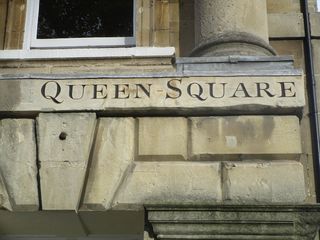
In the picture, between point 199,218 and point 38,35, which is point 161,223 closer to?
point 199,218

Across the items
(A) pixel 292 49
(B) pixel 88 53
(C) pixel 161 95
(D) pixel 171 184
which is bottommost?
(D) pixel 171 184

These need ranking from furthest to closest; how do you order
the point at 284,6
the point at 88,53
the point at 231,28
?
the point at 284,6
the point at 88,53
the point at 231,28

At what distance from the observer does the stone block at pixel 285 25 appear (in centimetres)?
855

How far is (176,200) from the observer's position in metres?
7.12

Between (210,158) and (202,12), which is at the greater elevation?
(202,12)

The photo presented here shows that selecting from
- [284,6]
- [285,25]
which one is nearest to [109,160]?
[285,25]

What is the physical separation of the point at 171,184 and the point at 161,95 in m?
0.87

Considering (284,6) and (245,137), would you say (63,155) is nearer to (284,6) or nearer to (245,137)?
(245,137)

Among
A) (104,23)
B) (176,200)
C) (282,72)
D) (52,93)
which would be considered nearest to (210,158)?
(176,200)

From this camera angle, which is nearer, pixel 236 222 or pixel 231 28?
pixel 236 222

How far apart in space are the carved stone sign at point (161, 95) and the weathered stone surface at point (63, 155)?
123 millimetres

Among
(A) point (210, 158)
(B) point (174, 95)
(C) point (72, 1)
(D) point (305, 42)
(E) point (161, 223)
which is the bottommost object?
(E) point (161, 223)

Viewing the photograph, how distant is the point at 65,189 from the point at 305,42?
3112 millimetres

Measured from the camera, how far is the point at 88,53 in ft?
27.0
